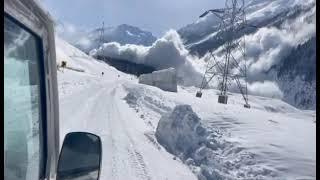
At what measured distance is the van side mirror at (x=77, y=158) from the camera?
211 cm

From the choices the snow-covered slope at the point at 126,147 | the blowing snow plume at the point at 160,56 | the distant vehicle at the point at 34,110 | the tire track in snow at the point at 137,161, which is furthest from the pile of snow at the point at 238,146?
the blowing snow plume at the point at 160,56

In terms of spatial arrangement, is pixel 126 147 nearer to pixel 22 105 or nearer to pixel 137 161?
pixel 137 161

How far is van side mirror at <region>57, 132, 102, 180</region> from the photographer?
2.11 metres

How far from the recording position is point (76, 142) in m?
2.13

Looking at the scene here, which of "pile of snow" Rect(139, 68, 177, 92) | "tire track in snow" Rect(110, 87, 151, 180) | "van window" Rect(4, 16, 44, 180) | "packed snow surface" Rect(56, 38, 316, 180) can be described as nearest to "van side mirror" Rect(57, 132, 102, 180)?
"van window" Rect(4, 16, 44, 180)

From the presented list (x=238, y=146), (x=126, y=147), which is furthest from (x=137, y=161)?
(x=238, y=146)

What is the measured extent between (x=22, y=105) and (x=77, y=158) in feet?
0.93

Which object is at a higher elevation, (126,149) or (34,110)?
(34,110)

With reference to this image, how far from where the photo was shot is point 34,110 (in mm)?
2176

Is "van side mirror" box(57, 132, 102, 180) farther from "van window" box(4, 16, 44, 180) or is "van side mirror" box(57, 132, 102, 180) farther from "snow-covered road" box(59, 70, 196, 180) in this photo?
"snow-covered road" box(59, 70, 196, 180)

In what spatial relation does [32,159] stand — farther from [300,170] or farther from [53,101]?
[300,170]

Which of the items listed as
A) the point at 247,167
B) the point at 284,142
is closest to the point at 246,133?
the point at 284,142

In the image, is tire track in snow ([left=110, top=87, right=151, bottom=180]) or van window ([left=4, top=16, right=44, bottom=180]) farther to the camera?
tire track in snow ([left=110, top=87, right=151, bottom=180])

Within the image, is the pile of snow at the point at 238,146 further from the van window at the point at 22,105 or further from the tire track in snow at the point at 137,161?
the van window at the point at 22,105
